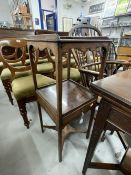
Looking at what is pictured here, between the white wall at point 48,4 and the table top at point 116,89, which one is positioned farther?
the white wall at point 48,4

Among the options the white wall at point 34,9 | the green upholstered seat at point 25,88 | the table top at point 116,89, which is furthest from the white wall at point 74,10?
the table top at point 116,89

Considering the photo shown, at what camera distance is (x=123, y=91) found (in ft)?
1.25

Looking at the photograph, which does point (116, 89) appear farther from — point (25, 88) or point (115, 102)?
point (25, 88)

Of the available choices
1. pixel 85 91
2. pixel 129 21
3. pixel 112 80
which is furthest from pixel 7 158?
pixel 129 21

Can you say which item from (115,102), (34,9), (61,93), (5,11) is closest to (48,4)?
(34,9)

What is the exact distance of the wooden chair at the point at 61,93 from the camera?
0.54 meters

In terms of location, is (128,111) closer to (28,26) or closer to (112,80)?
(112,80)

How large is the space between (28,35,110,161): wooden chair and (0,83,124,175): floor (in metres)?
0.10

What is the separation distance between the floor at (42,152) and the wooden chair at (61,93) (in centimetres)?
10

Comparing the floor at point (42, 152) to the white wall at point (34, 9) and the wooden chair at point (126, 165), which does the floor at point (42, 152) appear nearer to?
the wooden chair at point (126, 165)

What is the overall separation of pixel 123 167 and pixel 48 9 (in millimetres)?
5346

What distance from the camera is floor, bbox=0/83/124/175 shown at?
0.88 metres

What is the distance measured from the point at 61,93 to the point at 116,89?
12.8 inches

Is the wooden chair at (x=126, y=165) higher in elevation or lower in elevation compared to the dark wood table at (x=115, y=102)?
lower
